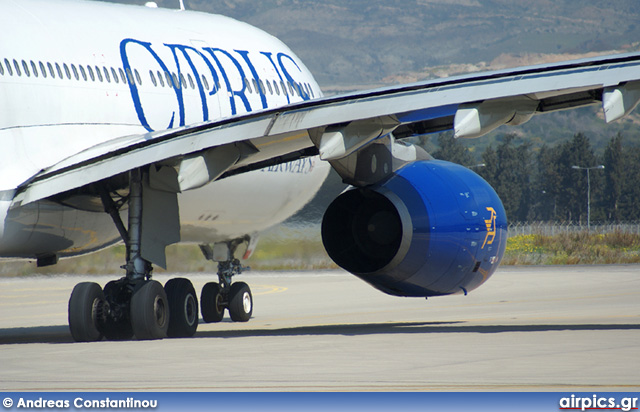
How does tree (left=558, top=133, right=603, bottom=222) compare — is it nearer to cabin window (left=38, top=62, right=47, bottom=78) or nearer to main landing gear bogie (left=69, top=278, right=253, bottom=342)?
main landing gear bogie (left=69, top=278, right=253, bottom=342)

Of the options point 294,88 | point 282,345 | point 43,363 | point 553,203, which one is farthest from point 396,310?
point 553,203

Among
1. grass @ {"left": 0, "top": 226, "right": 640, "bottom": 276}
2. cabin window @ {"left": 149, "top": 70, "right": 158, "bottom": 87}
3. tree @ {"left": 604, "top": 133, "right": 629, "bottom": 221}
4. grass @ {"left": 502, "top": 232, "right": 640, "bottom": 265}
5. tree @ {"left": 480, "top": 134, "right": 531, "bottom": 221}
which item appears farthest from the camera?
tree @ {"left": 480, "top": 134, "right": 531, "bottom": 221}

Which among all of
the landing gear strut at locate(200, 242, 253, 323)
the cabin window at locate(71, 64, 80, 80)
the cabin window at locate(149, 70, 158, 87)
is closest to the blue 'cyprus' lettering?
the cabin window at locate(149, 70, 158, 87)

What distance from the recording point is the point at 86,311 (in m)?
12.5

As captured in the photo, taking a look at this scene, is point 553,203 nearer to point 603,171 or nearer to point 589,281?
point 603,171

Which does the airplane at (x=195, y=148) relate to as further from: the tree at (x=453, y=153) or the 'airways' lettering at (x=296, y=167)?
the tree at (x=453, y=153)

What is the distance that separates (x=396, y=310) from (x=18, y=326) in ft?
22.1

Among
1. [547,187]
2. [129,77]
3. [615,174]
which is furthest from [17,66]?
[547,187]

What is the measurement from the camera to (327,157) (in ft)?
37.3

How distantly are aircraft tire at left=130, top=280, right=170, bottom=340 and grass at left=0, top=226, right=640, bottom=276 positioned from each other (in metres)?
11.2

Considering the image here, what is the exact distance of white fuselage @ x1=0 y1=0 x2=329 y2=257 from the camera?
39.9ft

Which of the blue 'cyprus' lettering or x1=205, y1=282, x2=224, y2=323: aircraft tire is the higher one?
the blue 'cyprus' lettering

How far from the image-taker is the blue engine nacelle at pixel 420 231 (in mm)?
13609

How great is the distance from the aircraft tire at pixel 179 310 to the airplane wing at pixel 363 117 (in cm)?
177
